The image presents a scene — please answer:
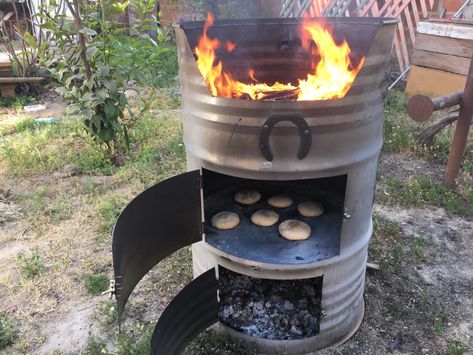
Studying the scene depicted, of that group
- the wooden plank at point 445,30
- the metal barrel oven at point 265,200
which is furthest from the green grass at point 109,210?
the wooden plank at point 445,30

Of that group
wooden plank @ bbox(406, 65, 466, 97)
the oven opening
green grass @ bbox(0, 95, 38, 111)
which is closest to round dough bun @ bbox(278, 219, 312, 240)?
the oven opening

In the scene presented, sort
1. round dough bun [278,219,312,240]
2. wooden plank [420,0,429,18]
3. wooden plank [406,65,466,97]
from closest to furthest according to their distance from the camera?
round dough bun [278,219,312,240]
wooden plank [406,65,466,97]
wooden plank [420,0,429,18]

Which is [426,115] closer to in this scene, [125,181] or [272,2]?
[125,181]

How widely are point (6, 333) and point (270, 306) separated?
1.51 metres

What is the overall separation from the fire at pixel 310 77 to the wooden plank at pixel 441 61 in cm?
397

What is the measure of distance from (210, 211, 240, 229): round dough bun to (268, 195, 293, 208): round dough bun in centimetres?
28

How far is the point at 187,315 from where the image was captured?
6.62 ft

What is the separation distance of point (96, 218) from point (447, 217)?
9.64 ft

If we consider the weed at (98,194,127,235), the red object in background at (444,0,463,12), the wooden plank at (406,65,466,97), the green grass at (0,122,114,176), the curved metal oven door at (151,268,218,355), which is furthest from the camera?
the red object in background at (444,0,463,12)

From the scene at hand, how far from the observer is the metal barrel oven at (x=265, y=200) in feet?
5.53

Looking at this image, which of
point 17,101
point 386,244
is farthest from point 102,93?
point 17,101

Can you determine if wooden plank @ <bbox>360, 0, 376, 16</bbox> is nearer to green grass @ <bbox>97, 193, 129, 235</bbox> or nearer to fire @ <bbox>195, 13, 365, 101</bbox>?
fire @ <bbox>195, 13, 365, 101</bbox>

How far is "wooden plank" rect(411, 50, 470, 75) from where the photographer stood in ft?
17.4

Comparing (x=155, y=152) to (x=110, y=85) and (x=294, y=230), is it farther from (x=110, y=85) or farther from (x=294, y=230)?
(x=294, y=230)
